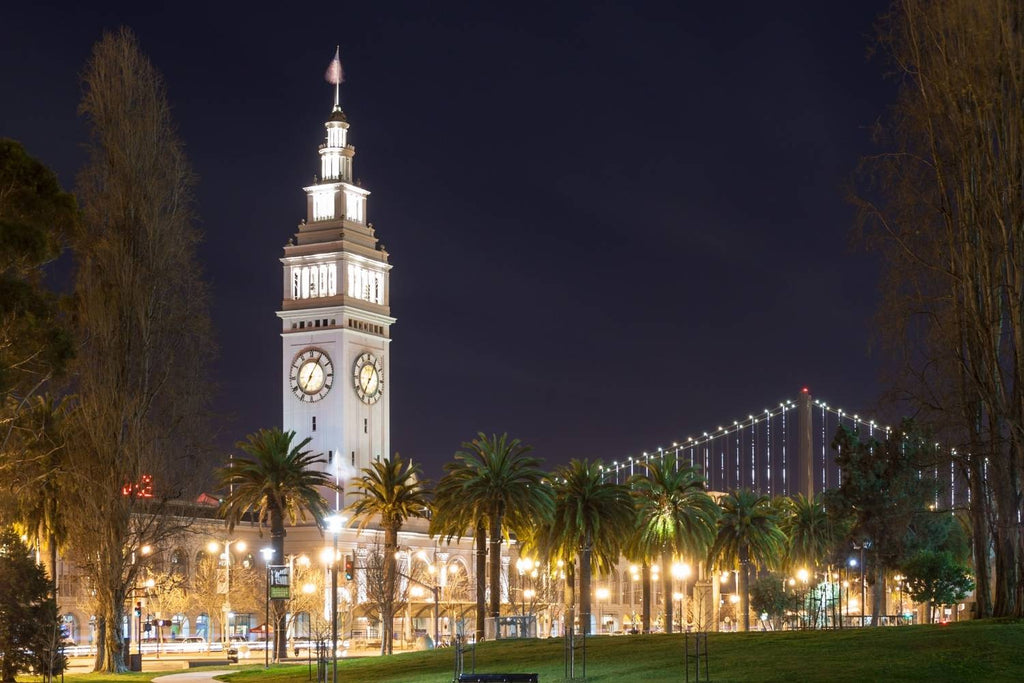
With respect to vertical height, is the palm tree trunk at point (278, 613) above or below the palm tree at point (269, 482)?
below

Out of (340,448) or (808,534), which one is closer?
(808,534)

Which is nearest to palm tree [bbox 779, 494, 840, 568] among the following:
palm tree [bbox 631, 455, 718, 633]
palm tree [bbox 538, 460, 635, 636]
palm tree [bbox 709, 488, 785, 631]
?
palm tree [bbox 709, 488, 785, 631]

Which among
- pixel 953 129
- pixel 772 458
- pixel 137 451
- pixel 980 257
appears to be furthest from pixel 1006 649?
pixel 772 458

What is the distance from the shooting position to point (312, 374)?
146m

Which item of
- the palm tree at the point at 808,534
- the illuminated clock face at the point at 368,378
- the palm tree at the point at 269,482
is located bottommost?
the palm tree at the point at 808,534

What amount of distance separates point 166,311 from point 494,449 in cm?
1801

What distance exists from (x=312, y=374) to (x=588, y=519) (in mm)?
Result: 75225

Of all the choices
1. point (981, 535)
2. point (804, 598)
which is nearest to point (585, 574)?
point (981, 535)

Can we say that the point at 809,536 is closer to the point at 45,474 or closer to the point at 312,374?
the point at 45,474

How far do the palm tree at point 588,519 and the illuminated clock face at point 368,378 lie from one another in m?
72.4

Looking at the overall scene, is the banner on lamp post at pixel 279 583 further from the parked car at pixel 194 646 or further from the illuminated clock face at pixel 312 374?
the illuminated clock face at pixel 312 374

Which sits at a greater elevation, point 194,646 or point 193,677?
point 193,677

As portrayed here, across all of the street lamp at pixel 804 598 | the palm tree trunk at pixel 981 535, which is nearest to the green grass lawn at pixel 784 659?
the palm tree trunk at pixel 981 535

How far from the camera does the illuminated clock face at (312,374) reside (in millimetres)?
145625
